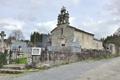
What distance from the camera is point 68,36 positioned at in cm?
7438

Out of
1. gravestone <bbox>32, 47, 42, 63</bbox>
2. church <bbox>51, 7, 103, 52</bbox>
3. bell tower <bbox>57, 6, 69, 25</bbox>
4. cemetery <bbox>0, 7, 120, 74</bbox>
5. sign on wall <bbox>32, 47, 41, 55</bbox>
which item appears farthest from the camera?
bell tower <bbox>57, 6, 69, 25</bbox>

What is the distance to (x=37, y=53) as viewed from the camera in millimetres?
30234

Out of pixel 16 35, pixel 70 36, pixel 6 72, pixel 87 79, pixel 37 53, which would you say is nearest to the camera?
pixel 87 79

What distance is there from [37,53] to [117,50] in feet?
161

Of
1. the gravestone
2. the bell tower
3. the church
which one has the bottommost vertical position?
the gravestone

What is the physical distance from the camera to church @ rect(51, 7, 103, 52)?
2904 inches

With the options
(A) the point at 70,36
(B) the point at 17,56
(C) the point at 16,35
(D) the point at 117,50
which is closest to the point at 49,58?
(B) the point at 17,56

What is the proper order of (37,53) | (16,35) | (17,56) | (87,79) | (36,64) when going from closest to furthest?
(87,79)
(36,64)
(37,53)
(17,56)
(16,35)

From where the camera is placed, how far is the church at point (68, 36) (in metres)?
73.8

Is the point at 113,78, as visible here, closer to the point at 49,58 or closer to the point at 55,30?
the point at 49,58

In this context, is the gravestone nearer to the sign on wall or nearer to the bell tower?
the sign on wall

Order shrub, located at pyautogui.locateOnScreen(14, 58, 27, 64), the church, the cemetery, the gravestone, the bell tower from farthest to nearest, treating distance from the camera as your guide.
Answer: the bell tower < the church < shrub, located at pyautogui.locateOnScreen(14, 58, 27, 64) < the gravestone < the cemetery

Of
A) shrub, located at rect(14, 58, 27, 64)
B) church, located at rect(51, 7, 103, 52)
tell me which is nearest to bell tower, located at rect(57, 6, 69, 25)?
church, located at rect(51, 7, 103, 52)

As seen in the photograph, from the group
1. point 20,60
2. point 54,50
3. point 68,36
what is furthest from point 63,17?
point 20,60
